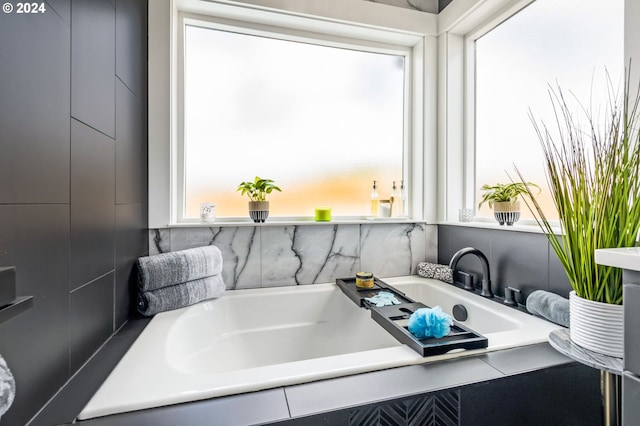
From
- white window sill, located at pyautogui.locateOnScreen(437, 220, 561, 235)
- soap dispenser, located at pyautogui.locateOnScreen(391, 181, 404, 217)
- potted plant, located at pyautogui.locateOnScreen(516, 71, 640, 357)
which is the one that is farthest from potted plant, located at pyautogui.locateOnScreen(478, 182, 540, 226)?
potted plant, located at pyautogui.locateOnScreen(516, 71, 640, 357)

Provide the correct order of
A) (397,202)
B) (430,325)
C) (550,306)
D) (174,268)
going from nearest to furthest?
1. (430,325)
2. (550,306)
3. (174,268)
4. (397,202)

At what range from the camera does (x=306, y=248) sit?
1.75 meters

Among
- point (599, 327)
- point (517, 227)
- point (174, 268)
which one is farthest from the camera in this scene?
point (517, 227)

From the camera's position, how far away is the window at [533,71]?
1.27 metres

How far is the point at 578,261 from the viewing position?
81cm

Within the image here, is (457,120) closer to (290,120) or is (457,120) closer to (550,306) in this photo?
(290,120)

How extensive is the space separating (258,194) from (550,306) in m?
1.44

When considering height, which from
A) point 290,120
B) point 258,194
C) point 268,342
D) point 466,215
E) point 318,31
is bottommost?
point 268,342

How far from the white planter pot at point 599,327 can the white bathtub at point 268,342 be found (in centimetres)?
23

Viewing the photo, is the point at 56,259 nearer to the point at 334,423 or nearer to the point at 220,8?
the point at 334,423

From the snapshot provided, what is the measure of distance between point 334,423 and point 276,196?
54.2 inches

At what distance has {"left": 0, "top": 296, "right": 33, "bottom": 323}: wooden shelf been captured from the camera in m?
0.43

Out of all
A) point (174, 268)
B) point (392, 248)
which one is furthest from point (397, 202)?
point (174, 268)

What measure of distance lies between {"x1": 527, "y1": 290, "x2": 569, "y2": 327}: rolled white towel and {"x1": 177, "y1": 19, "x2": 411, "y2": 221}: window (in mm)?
1049
